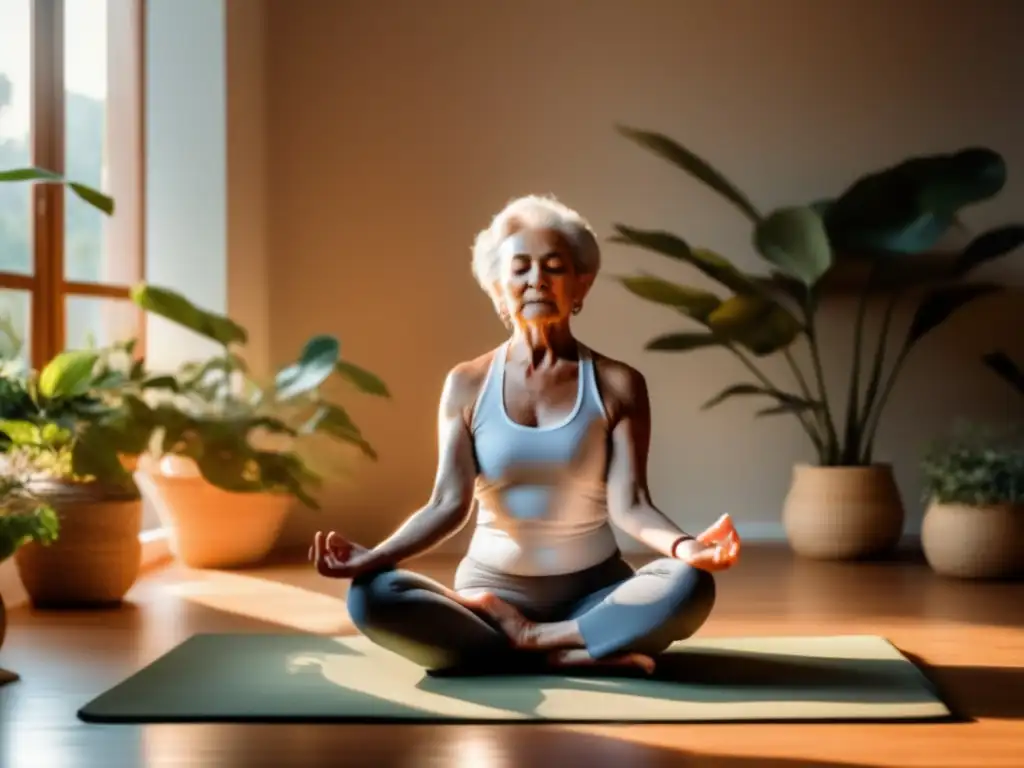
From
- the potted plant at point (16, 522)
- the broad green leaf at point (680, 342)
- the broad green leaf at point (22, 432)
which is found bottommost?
the potted plant at point (16, 522)

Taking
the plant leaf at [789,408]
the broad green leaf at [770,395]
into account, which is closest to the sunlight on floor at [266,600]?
the broad green leaf at [770,395]

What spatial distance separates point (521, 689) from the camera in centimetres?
201

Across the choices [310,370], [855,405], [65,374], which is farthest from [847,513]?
[65,374]

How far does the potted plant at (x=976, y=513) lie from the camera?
131 inches

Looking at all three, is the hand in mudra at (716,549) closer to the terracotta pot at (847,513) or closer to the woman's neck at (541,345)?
the woman's neck at (541,345)

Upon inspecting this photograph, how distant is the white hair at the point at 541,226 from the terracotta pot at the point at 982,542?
1.64 metres

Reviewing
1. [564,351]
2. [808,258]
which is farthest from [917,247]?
[564,351]

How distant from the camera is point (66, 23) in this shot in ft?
11.5

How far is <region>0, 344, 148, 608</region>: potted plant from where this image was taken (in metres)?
2.67

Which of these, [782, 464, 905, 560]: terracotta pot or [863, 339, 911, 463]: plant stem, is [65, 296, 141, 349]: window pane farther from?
[863, 339, 911, 463]: plant stem

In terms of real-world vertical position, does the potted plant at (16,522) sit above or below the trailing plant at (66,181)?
below

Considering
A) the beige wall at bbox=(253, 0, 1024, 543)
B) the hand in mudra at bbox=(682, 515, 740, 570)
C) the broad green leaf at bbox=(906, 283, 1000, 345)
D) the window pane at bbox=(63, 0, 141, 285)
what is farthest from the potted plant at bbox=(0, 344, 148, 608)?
the broad green leaf at bbox=(906, 283, 1000, 345)

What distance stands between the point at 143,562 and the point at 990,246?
2.54 meters

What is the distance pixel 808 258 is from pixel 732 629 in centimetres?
126
